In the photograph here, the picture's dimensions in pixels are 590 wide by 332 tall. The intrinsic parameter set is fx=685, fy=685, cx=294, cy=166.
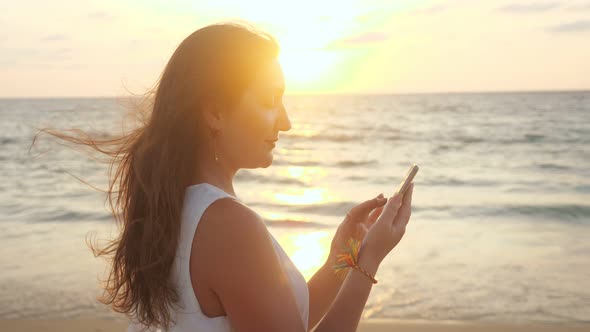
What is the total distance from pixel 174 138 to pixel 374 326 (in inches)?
161

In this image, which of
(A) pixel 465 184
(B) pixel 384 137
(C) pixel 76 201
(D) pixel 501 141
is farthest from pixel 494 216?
(B) pixel 384 137

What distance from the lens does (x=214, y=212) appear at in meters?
1.96

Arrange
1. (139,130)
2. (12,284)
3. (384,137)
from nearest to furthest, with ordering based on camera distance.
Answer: (139,130) → (12,284) → (384,137)

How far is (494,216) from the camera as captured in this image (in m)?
11.7

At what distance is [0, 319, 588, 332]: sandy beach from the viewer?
5.75m

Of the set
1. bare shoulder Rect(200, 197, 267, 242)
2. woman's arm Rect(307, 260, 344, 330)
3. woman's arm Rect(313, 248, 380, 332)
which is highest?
bare shoulder Rect(200, 197, 267, 242)

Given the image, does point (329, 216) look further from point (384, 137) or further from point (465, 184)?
point (384, 137)

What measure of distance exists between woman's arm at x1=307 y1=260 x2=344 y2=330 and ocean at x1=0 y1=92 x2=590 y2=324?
99 centimetres

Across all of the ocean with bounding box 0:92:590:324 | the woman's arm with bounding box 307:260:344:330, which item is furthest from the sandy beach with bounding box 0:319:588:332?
the woman's arm with bounding box 307:260:344:330

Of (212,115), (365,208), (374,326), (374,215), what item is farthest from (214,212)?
(374,326)

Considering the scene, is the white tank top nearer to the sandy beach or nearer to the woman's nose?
the woman's nose

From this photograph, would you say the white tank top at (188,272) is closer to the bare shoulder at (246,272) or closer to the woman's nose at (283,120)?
the bare shoulder at (246,272)

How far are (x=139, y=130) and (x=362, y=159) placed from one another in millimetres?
20670

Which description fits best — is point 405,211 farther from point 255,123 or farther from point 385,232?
point 255,123
